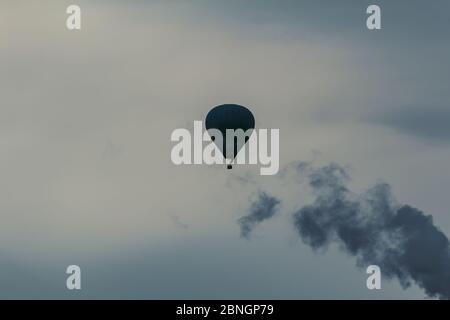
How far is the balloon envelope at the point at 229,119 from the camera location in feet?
397

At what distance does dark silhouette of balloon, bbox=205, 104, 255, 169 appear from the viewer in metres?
121

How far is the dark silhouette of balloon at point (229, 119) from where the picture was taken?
397ft

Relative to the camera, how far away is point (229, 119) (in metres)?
121

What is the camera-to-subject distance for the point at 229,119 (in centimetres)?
12112
